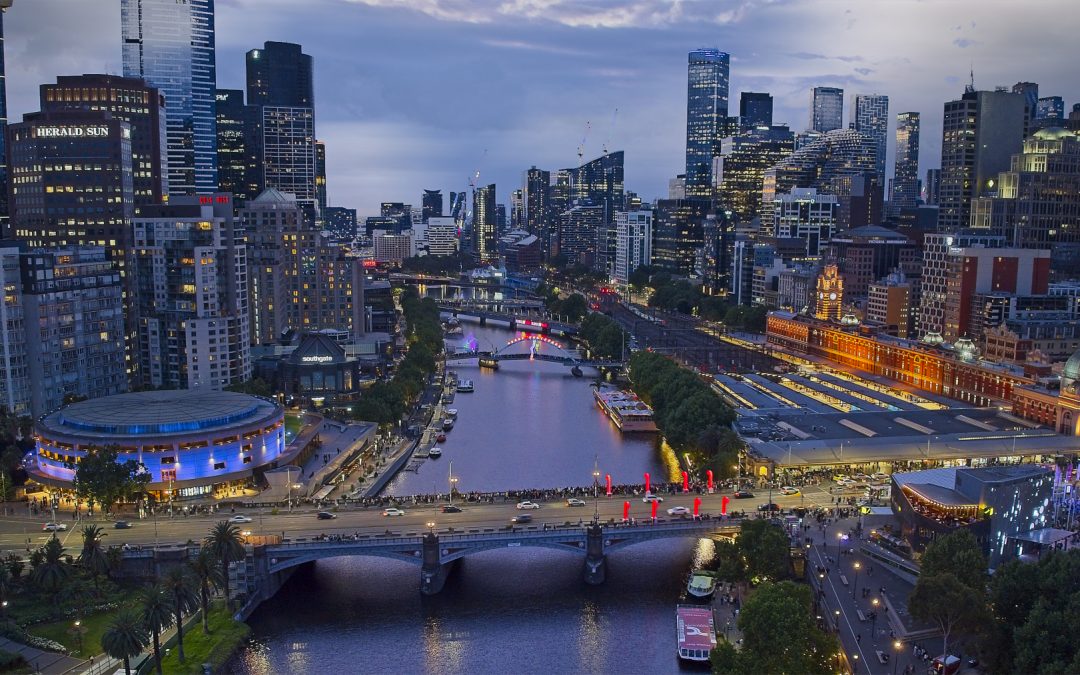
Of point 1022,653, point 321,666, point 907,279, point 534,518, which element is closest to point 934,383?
point 907,279

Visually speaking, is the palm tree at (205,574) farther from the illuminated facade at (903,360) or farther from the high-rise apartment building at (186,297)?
the illuminated facade at (903,360)

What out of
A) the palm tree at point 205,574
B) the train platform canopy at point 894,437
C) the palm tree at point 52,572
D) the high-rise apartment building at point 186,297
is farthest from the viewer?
the high-rise apartment building at point 186,297

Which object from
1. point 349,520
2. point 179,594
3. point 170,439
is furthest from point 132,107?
point 179,594

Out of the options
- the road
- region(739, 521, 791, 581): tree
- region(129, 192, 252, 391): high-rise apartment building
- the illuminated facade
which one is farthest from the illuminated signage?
the illuminated facade

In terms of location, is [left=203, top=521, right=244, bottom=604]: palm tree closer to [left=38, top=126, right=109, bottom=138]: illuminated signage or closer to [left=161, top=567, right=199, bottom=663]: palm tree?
[left=161, top=567, right=199, bottom=663]: palm tree

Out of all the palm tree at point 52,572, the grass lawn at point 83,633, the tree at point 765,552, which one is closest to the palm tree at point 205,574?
the grass lawn at point 83,633
